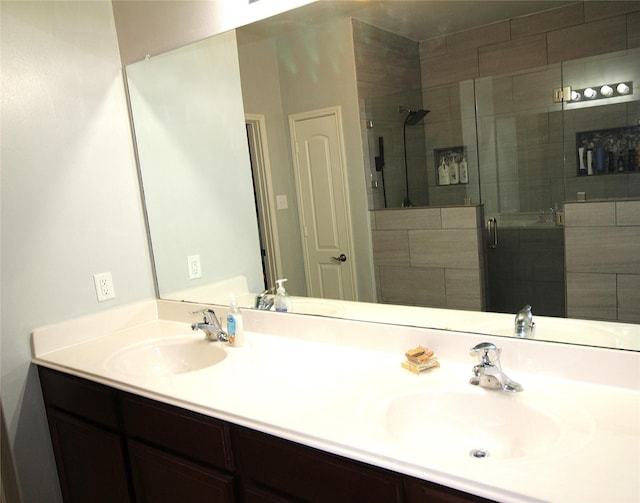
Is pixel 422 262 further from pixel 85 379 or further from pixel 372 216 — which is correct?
pixel 85 379

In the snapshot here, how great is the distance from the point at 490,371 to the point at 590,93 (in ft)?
2.67

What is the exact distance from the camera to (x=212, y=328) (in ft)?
6.34

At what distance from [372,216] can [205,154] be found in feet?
3.02

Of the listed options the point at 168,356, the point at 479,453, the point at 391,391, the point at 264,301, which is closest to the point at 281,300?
the point at 264,301

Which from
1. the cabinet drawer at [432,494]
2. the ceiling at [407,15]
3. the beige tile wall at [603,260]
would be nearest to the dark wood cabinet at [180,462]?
the cabinet drawer at [432,494]

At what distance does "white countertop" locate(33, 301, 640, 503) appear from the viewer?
2.99 feet

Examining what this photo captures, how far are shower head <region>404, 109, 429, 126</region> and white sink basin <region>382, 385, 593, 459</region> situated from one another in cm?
88

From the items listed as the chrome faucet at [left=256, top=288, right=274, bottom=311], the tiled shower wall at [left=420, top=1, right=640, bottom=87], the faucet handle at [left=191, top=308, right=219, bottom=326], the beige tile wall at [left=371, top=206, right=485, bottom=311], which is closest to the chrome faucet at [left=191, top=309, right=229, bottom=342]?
the faucet handle at [left=191, top=308, right=219, bottom=326]

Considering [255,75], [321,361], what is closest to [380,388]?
[321,361]

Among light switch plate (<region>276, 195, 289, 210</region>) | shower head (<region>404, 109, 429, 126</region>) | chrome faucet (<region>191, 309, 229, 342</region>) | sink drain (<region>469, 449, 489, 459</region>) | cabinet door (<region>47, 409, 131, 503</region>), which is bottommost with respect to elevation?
cabinet door (<region>47, 409, 131, 503</region>)

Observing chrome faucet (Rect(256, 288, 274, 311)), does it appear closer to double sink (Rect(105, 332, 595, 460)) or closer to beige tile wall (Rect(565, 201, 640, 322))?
double sink (Rect(105, 332, 595, 460))

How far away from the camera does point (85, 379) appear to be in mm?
1726

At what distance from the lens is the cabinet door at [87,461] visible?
5.64ft

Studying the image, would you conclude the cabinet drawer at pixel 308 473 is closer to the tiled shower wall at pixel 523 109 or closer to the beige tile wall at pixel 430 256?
the beige tile wall at pixel 430 256
